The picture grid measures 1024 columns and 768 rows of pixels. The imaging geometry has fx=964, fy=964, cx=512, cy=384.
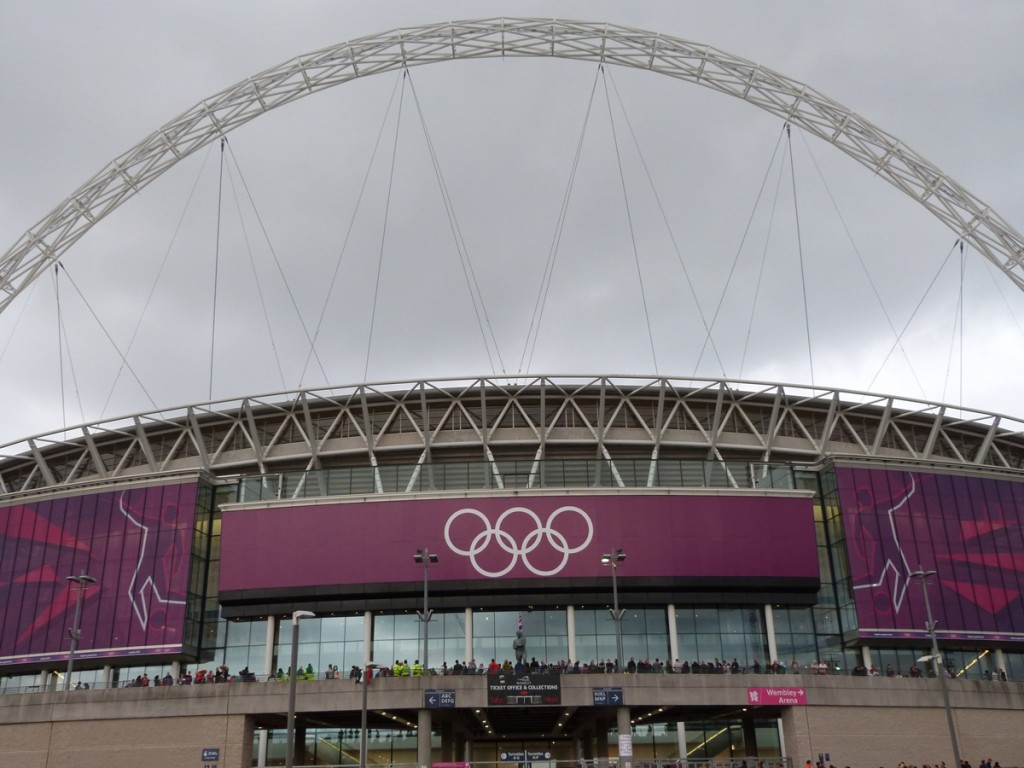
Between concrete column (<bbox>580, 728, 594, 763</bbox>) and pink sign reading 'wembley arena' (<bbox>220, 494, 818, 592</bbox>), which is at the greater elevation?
pink sign reading 'wembley arena' (<bbox>220, 494, 818, 592</bbox>)

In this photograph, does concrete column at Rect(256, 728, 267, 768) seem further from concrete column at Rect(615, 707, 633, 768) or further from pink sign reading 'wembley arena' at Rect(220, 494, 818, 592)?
concrete column at Rect(615, 707, 633, 768)

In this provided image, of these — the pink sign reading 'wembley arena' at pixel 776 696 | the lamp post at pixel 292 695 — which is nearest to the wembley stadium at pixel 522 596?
the pink sign reading 'wembley arena' at pixel 776 696

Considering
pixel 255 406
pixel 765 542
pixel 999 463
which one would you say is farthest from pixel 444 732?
pixel 999 463

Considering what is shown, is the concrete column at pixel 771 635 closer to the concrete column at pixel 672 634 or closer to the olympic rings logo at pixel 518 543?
the concrete column at pixel 672 634

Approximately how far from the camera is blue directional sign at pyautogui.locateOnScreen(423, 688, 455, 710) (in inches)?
1805

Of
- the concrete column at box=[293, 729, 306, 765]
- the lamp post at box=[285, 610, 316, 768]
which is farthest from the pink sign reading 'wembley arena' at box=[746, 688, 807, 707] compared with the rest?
the concrete column at box=[293, 729, 306, 765]

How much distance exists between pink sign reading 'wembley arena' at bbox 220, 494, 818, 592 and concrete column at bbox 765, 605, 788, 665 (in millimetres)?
2400

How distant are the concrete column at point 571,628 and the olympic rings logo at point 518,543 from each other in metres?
2.61

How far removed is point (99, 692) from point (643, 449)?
39560 millimetres

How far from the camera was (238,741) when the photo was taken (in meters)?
Answer: 45.9

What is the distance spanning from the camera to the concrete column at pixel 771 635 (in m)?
57.7

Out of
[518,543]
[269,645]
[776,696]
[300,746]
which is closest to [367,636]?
[269,645]

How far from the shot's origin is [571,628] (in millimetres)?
57500

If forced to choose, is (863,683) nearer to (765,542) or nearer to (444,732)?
(765,542)
